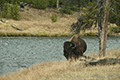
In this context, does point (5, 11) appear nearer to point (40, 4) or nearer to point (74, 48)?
point (40, 4)

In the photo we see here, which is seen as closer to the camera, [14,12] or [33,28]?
[33,28]

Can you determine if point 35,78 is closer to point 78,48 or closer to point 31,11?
point 78,48

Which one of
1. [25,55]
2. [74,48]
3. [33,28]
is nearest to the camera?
[74,48]

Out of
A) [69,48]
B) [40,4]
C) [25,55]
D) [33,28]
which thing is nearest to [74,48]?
[69,48]

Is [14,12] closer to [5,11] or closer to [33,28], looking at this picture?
[5,11]

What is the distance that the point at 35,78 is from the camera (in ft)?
23.4

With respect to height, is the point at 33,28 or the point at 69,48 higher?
the point at 69,48

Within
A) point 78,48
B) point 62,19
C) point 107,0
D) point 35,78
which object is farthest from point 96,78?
point 62,19

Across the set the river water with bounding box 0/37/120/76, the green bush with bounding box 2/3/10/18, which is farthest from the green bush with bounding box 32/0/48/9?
the river water with bounding box 0/37/120/76

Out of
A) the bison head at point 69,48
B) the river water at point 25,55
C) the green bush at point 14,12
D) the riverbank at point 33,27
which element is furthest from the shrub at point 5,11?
the bison head at point 69,48

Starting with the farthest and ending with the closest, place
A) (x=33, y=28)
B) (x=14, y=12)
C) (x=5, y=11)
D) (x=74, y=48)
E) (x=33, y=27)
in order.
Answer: (x=14, y=12) → (x=5, y=11) → (x=33, y=27) → (x=33, y=28) → (x=74, y=48)

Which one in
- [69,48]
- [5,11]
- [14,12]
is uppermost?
[69,48]

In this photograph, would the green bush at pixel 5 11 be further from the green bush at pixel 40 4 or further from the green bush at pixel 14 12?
the green bush at pixel 40 4

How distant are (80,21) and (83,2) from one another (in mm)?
1890
